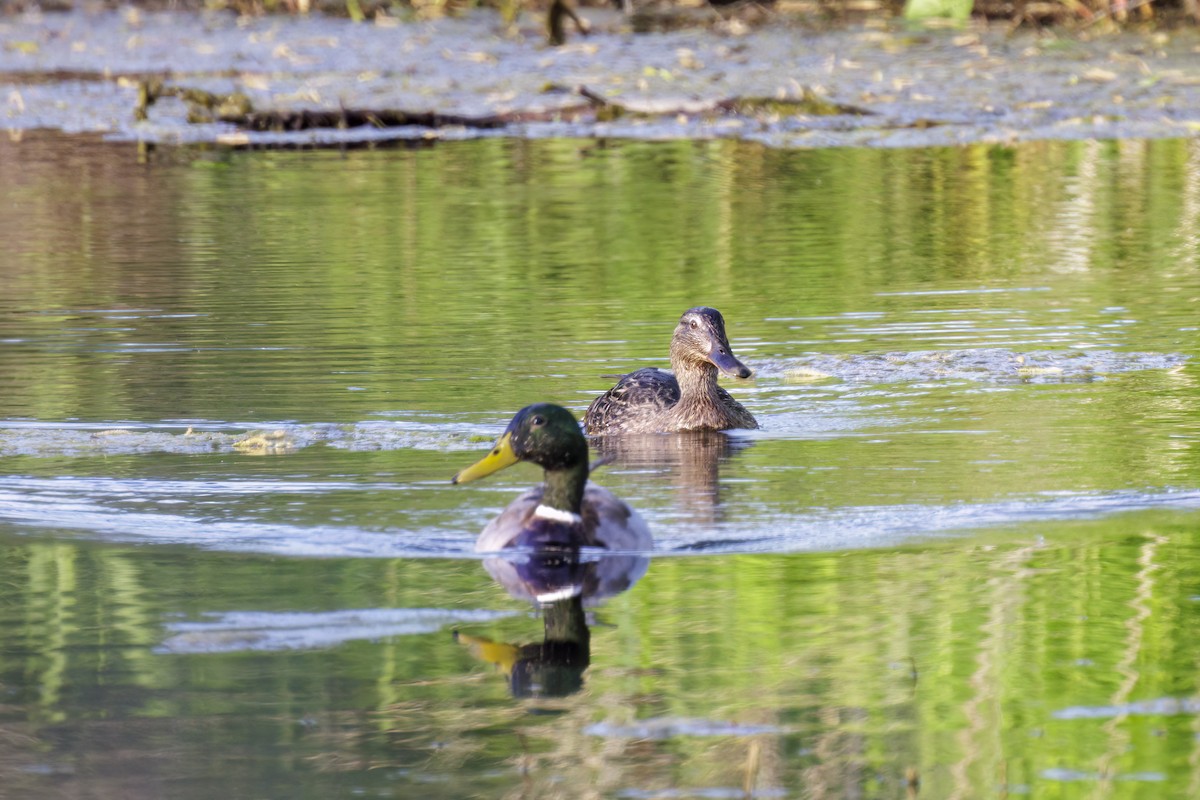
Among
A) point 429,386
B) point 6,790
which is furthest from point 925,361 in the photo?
point 6,790

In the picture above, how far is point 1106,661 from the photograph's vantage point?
17.0 feet

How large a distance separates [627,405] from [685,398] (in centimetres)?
30

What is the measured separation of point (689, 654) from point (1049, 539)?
1668 millimetres

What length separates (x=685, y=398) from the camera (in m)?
9.30

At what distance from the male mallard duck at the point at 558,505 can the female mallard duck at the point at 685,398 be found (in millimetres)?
2484

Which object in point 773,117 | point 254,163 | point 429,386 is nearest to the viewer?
point 429,386

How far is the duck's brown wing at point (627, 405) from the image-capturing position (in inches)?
360

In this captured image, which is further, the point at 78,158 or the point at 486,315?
the point at 78,158

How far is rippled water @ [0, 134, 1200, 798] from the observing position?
185 inches

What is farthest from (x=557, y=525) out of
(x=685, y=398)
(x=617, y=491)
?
(x=685, y=398)

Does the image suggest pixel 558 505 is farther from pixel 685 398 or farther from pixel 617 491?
pixel 685 398

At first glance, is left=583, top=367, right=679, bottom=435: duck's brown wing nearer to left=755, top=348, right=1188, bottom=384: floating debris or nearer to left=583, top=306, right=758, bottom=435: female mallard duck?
left=583, top=306, right=758, bottom=435: female mallard duck

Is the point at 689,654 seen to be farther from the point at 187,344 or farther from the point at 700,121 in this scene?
the point at 700,121

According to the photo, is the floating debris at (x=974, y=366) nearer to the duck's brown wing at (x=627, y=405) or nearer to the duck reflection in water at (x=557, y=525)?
the duck's brown wing at (x=627, y=405)
